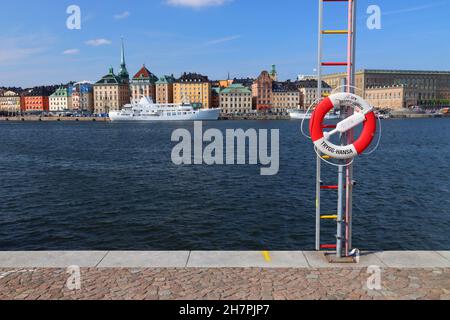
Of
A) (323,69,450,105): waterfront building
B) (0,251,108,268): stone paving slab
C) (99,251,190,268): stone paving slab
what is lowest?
(99,251,190,268): stone paving slab

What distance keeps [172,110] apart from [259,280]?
93367 millimetres

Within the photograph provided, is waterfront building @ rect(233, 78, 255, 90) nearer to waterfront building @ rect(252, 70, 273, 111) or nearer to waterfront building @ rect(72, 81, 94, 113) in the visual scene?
waterfront building @ rect(252, 70, 273, 111)

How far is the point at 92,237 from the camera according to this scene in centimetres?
1055

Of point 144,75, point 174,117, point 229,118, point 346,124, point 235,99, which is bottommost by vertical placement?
point 229,118

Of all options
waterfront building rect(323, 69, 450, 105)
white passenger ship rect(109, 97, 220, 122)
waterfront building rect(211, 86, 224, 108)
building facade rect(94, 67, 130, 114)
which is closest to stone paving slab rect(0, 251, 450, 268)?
white passenger ship rect(109, 97, 220, 122)

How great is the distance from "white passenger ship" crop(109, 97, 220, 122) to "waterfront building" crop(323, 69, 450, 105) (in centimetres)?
5562

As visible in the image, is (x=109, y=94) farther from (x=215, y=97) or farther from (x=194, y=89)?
(x=215, y=97)

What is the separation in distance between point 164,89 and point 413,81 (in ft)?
246

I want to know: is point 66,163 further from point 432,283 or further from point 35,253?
point 432,283

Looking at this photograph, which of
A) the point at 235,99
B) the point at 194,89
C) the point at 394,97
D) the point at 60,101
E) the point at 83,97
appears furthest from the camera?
the point at 60,101

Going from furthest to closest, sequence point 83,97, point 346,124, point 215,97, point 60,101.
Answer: point 60,101 → point 83,97 → point 215,97 → point 346,124

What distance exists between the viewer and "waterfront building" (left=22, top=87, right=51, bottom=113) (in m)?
136

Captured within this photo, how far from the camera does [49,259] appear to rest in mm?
5500

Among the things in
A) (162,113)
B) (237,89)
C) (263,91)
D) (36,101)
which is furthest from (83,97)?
(263,91)
